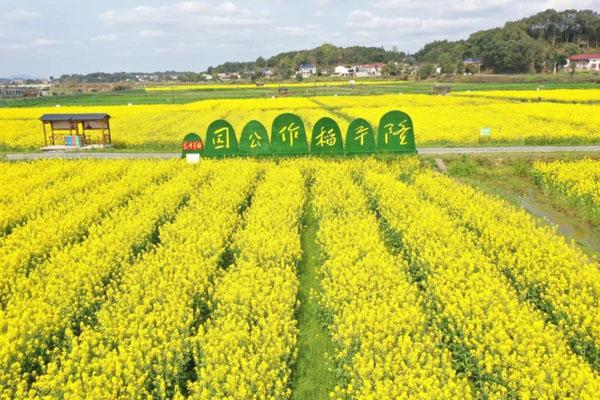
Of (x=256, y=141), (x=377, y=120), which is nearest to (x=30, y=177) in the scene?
(x=256, y=141)

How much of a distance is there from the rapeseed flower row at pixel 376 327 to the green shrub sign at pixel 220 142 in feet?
32.6

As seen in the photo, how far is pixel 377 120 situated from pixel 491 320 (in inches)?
1077

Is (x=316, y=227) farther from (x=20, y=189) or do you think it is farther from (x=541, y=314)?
(x=20, y=189)

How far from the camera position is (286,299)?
8367mm

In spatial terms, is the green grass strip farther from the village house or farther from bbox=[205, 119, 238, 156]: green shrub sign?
the village house

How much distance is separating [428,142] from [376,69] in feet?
470

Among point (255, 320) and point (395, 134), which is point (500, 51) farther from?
point (255, 320)

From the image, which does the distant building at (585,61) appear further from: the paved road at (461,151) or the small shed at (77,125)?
the small shed at (77,125)

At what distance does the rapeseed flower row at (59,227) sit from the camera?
9875 mm

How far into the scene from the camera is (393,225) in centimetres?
1175

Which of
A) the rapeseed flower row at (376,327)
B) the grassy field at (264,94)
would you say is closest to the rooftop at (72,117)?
the rapeseed flower row at (376,327)

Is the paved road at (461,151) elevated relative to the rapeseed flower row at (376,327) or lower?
elevated

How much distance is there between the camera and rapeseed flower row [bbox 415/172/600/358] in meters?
7.76

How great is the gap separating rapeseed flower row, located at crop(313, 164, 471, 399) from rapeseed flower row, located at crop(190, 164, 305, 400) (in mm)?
796
